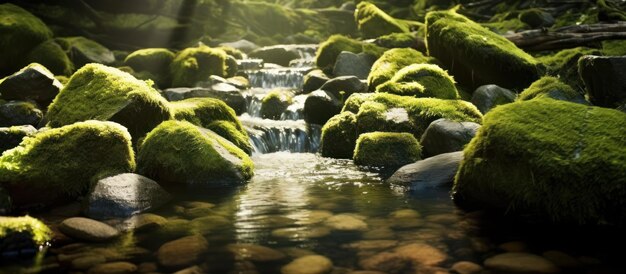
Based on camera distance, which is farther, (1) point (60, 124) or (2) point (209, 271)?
(1) point (60, 124)

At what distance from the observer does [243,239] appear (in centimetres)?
484

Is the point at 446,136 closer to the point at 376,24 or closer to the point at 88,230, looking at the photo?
the point at 88,230

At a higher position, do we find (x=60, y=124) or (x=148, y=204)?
(x=60, y=124)

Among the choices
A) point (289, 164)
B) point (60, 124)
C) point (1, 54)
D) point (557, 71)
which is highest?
point (1, 54)

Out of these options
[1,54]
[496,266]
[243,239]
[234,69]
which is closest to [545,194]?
[496,266]

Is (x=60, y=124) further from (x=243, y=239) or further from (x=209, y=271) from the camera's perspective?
(x=209, y=271)

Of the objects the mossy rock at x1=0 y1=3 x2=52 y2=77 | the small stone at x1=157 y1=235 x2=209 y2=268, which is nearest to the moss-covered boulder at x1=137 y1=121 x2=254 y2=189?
the small stone at x1=157 y1=235 x2=209 y2=268

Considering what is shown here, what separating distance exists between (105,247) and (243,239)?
1.29 meters

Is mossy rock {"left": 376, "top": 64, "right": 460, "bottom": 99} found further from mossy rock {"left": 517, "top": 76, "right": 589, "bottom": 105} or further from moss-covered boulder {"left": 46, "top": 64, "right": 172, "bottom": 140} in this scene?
moss-covered boulder {"left": 46, "top": 64, "right": 172, "bottom": 140}

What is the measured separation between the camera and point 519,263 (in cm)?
399

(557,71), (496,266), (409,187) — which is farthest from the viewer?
(557,71)

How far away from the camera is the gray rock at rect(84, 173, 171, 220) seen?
559 centimetres

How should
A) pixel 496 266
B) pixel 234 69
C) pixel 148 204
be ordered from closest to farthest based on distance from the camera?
pixel 496 266
pixel 148 204
pixel 234 69

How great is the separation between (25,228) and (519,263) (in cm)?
434
